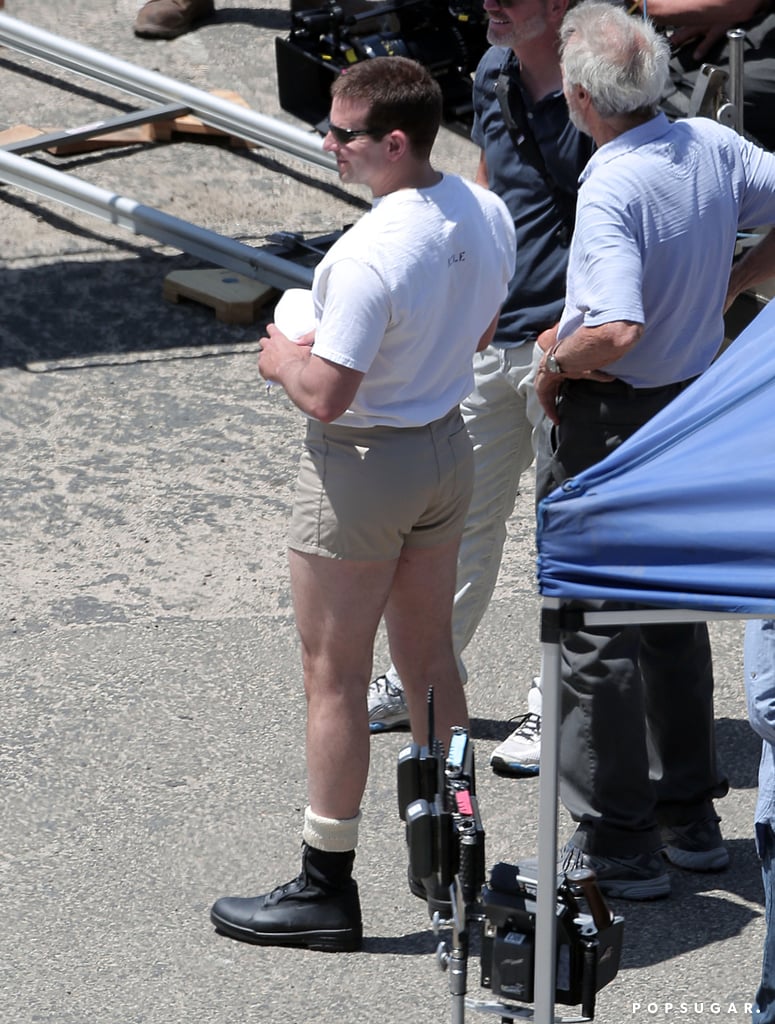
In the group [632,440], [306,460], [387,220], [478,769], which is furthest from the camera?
[478,769]

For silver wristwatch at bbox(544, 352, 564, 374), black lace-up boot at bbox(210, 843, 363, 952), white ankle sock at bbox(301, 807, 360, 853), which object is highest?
silver wristwatch at bbox(544, 352, 564, 374)

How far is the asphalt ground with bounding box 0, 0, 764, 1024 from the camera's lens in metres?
3.63

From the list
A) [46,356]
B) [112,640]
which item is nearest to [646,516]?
[112,640]

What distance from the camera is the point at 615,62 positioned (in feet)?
11.7

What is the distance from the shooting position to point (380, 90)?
3.37m

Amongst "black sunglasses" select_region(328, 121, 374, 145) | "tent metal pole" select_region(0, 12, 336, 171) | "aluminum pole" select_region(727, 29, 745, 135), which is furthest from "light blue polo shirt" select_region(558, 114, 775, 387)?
"tent metal pole" select_region(0, 12, 336, 171)

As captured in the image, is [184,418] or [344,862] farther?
[184,418]

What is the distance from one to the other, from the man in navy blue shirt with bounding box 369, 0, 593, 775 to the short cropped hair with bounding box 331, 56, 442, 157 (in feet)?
2.47

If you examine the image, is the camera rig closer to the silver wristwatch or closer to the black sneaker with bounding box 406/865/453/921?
the black sneaker with bounding box 406/865/453/921

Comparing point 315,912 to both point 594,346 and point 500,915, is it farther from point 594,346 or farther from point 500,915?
point 594,346

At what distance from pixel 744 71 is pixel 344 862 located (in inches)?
143

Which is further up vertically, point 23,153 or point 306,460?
point 306,460

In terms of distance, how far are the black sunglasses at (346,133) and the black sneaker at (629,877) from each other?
1821 millimetres

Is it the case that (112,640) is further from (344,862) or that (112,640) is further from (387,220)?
(387,220)
